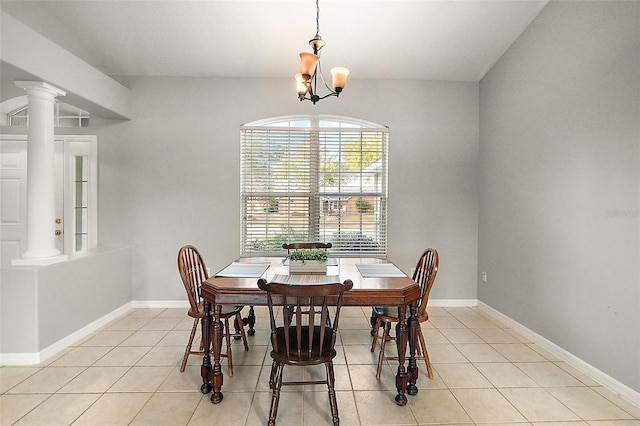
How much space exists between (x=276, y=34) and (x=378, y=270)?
8.30 feet

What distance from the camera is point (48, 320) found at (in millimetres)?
2838

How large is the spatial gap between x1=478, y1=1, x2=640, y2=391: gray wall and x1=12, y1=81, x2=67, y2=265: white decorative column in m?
4.32

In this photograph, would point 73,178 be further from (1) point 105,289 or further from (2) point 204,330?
(2) point 204,330

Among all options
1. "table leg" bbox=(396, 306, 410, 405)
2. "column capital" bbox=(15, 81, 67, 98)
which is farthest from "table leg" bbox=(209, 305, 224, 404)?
"column capital" bbox=(15, 81, 67, 98)

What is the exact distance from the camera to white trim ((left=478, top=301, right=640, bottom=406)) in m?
2.25

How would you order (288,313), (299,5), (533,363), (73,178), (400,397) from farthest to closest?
(73,178)
(299,5)
(533,363)
(400,397)
(288,313)

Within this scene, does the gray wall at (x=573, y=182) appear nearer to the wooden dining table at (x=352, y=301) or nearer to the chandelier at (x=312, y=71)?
the wooden dining table at (x=352, y=301)

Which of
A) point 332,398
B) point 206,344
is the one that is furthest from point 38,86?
point 332,398

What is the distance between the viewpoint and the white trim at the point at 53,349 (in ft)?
8.83

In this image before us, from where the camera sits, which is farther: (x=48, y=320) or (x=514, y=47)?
(x=514, y=47)

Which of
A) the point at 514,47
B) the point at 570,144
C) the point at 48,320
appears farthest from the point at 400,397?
the point at 514,47

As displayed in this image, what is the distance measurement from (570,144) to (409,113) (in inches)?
73.2

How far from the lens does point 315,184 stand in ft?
14.1

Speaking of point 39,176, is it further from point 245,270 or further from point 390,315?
point 390,315
